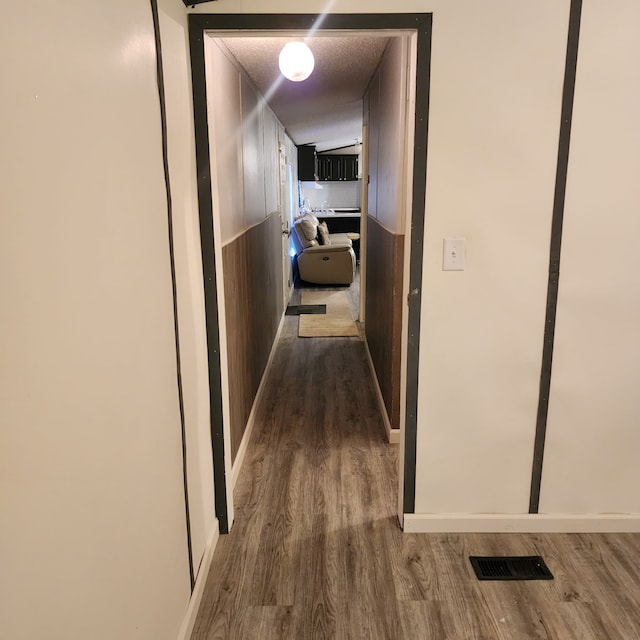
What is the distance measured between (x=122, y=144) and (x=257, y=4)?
949 mm

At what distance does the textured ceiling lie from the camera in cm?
285

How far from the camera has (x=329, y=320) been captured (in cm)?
585

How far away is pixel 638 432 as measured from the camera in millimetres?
2277

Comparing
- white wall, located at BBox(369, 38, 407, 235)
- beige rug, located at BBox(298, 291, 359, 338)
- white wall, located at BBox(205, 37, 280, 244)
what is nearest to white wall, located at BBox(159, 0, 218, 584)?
white wall, located at BBox(205, 37, 280, 244)

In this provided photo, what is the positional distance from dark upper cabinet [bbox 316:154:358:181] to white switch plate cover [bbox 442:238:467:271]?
981 centimetres

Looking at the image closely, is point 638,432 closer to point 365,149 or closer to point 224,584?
point 224,584

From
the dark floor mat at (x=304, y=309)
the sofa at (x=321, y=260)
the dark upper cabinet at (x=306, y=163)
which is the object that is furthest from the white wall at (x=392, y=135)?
the dark upper cabinet at (x=306, y=163)

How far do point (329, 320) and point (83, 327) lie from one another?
4820mm

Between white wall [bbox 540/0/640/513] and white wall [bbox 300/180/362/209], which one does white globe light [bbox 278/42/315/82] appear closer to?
white wall [bbox 540/0/640/513]

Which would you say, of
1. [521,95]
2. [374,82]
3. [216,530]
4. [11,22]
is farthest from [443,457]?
[374,82]

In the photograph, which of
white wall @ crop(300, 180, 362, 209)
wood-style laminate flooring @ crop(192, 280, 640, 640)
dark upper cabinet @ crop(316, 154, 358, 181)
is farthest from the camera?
white wall @ crop(300, 180, 362, 209)

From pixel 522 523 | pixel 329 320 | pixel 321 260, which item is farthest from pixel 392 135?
pixel 321 260

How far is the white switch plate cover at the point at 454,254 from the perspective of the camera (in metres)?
2.09

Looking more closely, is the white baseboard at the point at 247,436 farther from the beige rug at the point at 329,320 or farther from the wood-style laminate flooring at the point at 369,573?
the beige rug at the point at 329,320
